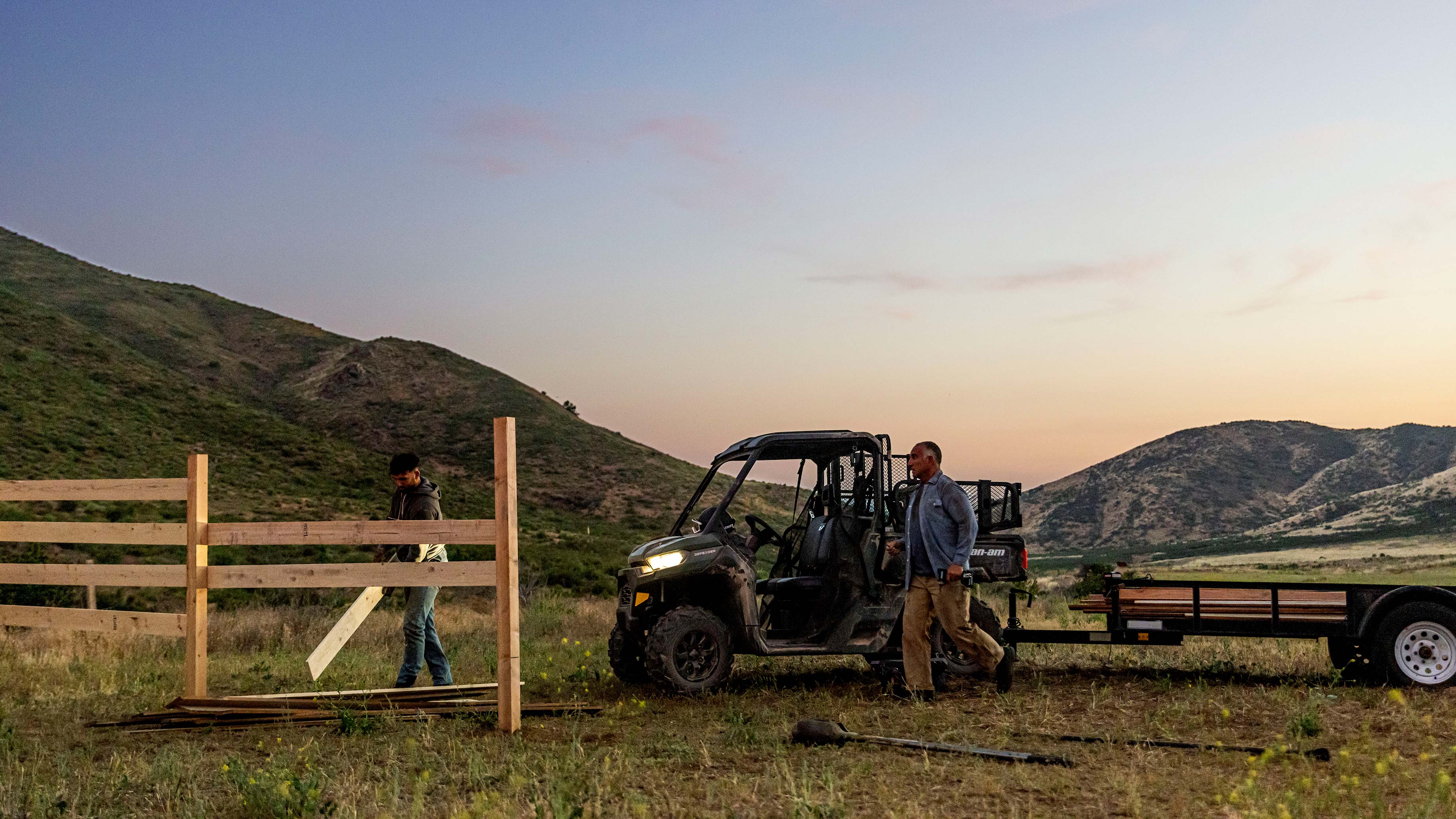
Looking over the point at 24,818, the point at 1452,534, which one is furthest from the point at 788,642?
the point at 1452,534

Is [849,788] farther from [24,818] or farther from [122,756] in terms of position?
[122,756]

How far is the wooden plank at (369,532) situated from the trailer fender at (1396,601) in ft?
25.5

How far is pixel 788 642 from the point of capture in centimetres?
1053

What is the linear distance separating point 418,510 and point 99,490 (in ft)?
9.23

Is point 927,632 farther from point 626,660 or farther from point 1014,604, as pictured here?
point 626,660

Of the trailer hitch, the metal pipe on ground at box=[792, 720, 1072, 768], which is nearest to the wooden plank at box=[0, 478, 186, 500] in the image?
the metal pipe on ground at box=[792, 720, 1072, 768]

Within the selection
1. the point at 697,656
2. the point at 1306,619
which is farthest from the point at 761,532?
the point at 1306,619

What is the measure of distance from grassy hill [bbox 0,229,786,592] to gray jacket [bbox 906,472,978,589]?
17.2 m

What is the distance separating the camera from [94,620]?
10.1 m

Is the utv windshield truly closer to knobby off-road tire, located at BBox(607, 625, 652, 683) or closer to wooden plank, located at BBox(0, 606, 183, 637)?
knobby off-road tire, located at BBox(607, 625, 652, 683)

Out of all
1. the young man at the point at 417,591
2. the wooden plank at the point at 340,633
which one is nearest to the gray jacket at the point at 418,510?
the young man at the point at 417,591

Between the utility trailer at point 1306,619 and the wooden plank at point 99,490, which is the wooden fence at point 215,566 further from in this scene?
the utility trailer at point 1306,619

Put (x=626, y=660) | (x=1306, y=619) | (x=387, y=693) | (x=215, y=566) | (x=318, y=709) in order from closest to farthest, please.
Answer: (x=318, y=709) → (x=387, y=693) → (x=215, y=566) → (x=1306, y=619) → (x=626, y=660)

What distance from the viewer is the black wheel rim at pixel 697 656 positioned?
10.1 metres
